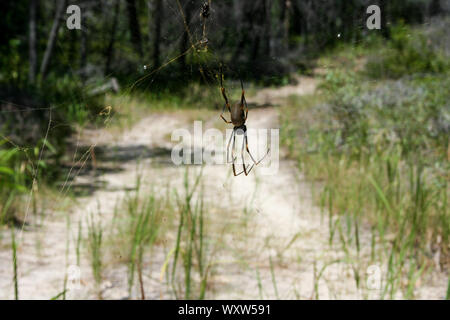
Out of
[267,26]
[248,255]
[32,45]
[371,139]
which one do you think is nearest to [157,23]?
[267,26]

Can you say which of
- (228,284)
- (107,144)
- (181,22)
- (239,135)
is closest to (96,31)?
(181,22)

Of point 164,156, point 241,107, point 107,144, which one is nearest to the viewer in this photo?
point 241,107

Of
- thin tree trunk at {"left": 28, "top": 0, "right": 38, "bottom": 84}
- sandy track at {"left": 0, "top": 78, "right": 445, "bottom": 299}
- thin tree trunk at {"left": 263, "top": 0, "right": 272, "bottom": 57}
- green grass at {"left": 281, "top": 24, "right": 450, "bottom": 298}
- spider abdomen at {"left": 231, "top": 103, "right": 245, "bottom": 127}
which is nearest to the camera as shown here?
spider abdomen at {"left": 231, "top": 103, "right": 245, "bottom": 127}

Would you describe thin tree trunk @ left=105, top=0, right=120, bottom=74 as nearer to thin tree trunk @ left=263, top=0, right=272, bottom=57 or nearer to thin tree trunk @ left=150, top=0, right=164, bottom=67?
thin tree trunk @ left=150, top=0, right=164, bottom=67

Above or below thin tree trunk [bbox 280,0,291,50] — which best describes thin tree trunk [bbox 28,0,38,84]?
above

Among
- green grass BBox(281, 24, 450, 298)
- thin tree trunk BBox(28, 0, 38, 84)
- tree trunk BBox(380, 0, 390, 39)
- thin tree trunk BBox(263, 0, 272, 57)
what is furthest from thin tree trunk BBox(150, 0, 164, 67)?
thin tree trunk BBox(28, 0, 38, 84)

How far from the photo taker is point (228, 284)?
5.31ft

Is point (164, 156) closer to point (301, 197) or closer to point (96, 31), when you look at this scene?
point (301, 197)

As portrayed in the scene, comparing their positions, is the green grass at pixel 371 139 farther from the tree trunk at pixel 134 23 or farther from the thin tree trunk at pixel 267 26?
the tree trunk at pixel 134 23

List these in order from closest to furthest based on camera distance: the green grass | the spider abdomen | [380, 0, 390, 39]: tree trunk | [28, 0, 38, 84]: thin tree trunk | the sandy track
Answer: the spider abdomen → [380, 0, 390, 39]: tree trunk → the sandy track → the green grass → [28, 0, 38, 84]: thin tree trunk

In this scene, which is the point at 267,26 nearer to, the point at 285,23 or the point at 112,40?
the point at 285,23

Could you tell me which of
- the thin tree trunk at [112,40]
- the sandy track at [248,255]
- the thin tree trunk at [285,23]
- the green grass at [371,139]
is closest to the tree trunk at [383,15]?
the thin tree trunk at [285,23]
